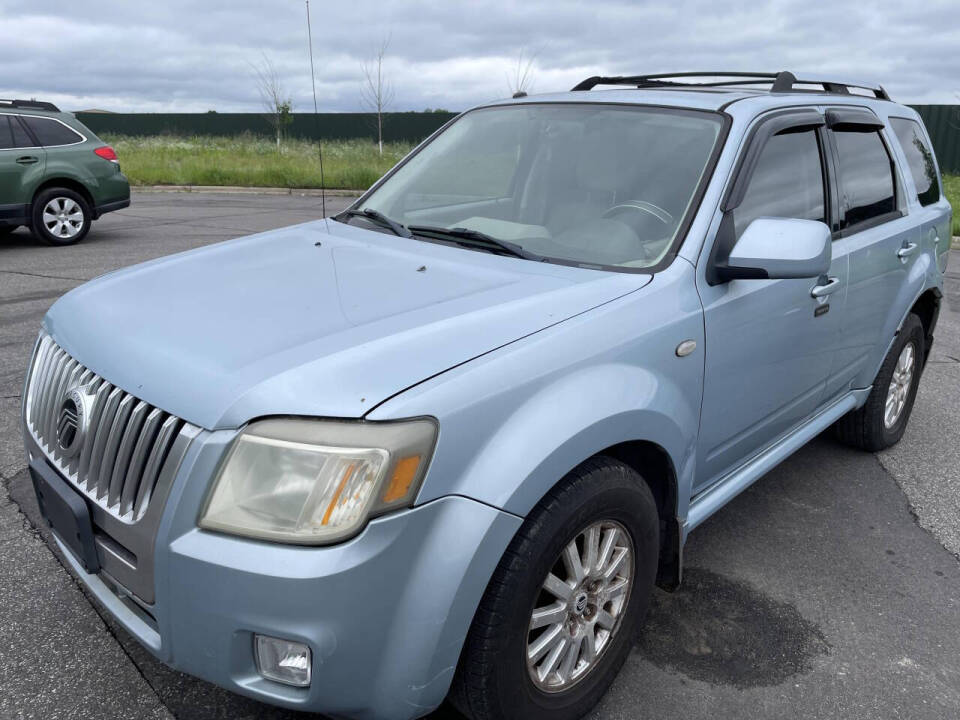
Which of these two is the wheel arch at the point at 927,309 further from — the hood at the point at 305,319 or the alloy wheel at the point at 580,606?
the alloy wheel at the point at 580,606

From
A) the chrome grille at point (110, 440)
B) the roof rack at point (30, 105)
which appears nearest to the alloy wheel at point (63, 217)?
the roof rack at point (30, 105)

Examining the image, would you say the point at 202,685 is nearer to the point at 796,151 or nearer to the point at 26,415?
the point at 26,415

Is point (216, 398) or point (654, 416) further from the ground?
point (216, 398)

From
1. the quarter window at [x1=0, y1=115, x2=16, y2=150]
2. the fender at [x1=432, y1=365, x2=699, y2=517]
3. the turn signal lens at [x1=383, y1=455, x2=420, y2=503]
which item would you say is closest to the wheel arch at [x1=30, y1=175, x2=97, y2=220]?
the quarter window at [x1=0, y1=115, x2=16, y2=150]

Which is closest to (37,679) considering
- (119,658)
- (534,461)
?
(119,658)

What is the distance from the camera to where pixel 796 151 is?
334 cm

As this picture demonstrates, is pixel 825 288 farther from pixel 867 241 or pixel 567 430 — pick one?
pixel 567 430

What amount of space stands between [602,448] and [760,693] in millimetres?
1037

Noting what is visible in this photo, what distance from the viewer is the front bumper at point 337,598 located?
5.85 ft

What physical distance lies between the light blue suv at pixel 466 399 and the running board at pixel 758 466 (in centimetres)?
2

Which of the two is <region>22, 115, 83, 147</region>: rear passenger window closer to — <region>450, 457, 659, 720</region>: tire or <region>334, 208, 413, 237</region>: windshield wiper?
<region>334, 208, 413, 237</region>: windshield wiper

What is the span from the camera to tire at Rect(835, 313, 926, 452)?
14.0ft

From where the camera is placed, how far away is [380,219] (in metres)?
3.43

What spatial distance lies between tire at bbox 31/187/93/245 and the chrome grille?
9116 mm
